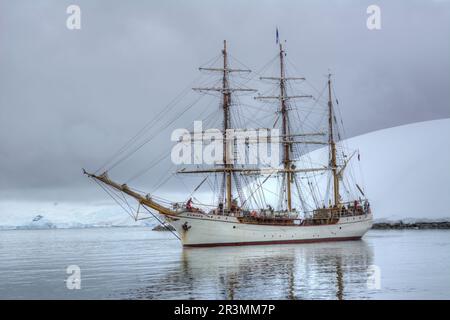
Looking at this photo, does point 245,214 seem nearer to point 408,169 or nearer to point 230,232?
point 230,232

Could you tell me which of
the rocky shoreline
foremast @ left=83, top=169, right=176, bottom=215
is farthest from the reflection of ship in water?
the rocky shoreline

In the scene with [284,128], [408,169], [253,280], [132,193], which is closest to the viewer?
[253,280]

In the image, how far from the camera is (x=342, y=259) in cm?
4319

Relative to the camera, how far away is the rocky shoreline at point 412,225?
376 ft

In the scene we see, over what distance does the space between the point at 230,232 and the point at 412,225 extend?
67.1 meters

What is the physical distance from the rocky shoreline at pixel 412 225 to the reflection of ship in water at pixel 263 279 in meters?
78.3

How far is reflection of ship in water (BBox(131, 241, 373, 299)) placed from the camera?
2534 centimetres

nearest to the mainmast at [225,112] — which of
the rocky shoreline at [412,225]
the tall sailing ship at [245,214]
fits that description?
the tall sailing ship at [245,214]

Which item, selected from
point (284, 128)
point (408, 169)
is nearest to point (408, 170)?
point (408, 169)

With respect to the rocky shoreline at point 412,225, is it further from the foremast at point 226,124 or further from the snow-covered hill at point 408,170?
the foremast at point 226,124

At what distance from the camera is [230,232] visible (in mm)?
63812

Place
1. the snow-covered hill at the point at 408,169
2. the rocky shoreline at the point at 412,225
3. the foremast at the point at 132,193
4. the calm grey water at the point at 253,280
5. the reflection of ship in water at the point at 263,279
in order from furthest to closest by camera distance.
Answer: the snow-covered hill at the point at 408,169 → the rocky shoreline at the point at 412,225 → the foremast at the point at 132,193 → the calm grey water at the point at 253,280 → the reflection of ship in water at the point at 263,279
